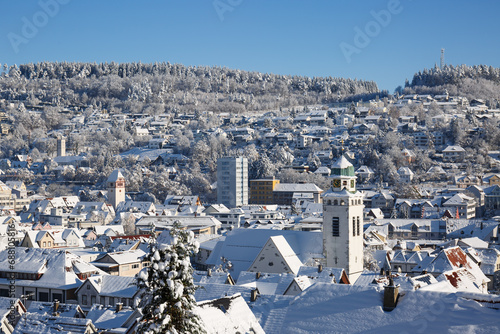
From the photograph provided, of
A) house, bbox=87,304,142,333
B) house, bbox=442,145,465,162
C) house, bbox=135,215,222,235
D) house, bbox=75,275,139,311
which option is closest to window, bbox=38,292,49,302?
house, bbox=75,275,139,311

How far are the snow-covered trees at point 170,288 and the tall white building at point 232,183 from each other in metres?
89.9

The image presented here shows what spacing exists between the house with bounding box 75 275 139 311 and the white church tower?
36.4 feet

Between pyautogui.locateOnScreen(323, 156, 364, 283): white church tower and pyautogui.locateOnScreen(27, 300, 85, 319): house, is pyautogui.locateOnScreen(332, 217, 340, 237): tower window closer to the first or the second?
pyautogui.locateOnScreen(323, 156, 364, 283): white church tower

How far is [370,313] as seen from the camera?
51.5 feet

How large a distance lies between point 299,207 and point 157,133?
79.1 meters

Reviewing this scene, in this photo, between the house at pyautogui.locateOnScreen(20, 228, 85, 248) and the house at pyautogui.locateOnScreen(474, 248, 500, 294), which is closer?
the house at pyautogui.locateOnScreen(474, 248, 500, 294)

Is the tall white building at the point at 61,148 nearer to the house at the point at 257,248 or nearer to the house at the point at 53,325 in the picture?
the house at the point at 257,248

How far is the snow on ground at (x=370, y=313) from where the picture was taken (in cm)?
1466

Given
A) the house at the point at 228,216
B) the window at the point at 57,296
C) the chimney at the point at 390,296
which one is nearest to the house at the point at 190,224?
the house at the point at 228,216

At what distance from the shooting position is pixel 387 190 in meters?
98.0

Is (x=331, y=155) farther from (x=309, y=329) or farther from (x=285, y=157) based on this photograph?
(x=309, y=329)

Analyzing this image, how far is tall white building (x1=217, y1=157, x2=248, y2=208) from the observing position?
329 ft

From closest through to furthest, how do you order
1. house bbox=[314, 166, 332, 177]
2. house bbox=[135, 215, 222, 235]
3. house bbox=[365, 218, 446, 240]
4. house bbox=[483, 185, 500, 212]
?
house bbox=[365, 218, 446, 240] → house bbox=[135, 215, 222, 235] → house bbox=[483, 185, 500, 212] → house bbox=[314, 166, 332, 177]

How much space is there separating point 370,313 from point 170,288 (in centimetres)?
777
